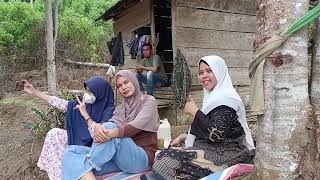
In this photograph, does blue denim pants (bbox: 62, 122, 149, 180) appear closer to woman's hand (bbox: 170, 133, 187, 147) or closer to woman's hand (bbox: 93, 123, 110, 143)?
woman's hand (bbox: 93, 123, 110, 143)

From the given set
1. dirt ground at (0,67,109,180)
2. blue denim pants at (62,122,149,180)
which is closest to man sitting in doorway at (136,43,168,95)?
dirt ground at (0,67,109,180)

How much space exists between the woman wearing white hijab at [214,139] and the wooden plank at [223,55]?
3698mm

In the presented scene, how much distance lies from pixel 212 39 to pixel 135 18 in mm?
1898

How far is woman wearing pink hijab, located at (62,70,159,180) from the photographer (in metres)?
3.23

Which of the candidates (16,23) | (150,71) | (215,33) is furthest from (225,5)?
(16,23)

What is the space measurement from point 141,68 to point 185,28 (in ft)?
3.47

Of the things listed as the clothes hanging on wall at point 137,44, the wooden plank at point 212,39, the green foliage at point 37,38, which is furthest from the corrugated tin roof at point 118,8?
the green foliage at point 37,38

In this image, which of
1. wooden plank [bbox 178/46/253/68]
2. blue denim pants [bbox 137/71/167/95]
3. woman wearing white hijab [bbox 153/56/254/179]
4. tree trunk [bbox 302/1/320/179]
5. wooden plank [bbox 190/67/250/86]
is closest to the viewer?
tree trunk [bbox 302/1/320/179]

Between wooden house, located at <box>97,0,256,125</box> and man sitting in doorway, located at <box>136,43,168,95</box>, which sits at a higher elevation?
wooden house, located at <box>97,0,256,125</box>

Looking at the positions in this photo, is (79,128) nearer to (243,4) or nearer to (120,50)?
(243,4)

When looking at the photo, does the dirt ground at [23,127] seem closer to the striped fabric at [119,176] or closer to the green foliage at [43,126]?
the green foliage at [43,126]

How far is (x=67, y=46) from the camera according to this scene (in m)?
14.6

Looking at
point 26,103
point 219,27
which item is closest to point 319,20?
point 219,27

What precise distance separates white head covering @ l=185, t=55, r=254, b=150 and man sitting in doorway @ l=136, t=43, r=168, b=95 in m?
3.82
